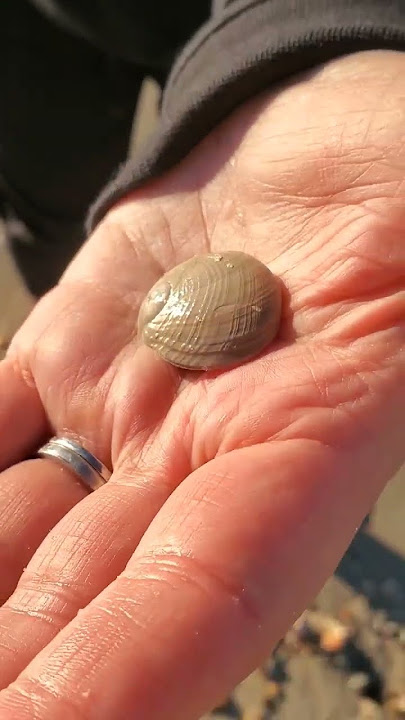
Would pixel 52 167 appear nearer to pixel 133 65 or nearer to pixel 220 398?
pixel 133 65

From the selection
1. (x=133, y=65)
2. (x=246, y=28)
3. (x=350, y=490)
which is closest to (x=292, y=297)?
(x=350, y=490)

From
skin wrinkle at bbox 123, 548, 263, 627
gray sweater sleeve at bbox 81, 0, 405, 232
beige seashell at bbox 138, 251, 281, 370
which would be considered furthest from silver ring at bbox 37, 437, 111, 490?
gray sweater sleeve at bbox 81, 0, 405, 232

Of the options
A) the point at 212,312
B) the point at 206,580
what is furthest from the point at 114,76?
the point at 206,580

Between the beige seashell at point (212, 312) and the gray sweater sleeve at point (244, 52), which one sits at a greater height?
the gray sweater sleeve at point (244, 52)

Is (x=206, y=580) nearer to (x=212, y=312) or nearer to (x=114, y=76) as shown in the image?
(x=212, y=312)

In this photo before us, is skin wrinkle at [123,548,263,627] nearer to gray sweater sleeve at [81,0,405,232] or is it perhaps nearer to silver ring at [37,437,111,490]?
silver ring at [37,437,111,490]

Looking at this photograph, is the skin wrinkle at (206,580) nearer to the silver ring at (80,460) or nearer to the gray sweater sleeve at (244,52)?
the silver ring at (80,460)

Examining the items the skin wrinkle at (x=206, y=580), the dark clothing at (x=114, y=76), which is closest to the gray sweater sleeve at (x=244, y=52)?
the dark clothing at (x=114, y=76)
